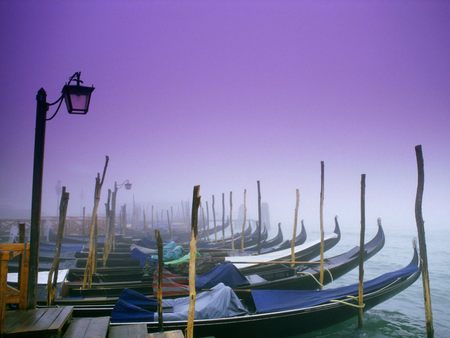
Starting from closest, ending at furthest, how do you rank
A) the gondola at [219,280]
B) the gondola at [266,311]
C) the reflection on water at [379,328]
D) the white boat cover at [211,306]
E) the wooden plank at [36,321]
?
1. the wooden plank at [36,321]
2. the gondola at [266,311]
3. the white boat cover at [211,306]
4. the reflection on water at [379,328]
5. the gondola at [219,280]

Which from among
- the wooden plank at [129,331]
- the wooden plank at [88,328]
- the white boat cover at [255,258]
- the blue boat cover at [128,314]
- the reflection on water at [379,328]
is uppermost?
the wooden plank at [88,328]

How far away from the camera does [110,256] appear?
11.9 meters

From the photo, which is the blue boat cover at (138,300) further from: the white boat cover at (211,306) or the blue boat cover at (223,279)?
the blue boat cover at (223,279)

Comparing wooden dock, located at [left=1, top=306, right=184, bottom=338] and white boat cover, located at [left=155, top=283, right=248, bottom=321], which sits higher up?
wooden dock, located at [left=1, top=306, right=184, bottom=338]

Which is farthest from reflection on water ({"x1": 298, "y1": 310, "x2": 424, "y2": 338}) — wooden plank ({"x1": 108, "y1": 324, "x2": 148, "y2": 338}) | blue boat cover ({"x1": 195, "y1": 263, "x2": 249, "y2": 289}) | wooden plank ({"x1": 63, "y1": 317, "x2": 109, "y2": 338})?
wooden plank ({"x1": 63, "y1": 317, "x2": 109, "y2": 338})

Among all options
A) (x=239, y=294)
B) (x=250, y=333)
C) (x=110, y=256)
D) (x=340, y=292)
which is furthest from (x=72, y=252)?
(x=340, y=292)

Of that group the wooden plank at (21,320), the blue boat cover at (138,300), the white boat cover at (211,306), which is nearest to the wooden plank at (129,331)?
the wooden plank at (21,320)

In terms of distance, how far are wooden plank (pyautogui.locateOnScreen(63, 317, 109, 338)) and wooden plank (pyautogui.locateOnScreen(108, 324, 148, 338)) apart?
117 mm

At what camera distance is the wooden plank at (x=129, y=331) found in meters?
2.84

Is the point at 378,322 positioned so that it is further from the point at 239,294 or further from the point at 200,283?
the point at 200,283

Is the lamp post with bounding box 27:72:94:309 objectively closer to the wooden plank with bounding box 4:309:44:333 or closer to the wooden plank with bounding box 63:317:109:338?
the wooden plank with bounding box 4:309:44:333

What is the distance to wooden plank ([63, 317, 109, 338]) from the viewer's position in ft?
8.70

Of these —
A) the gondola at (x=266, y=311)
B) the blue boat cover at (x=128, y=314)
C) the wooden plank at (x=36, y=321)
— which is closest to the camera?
the wooden plank at (x=36, y=321)

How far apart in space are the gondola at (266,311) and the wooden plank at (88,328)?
56.5 inches
